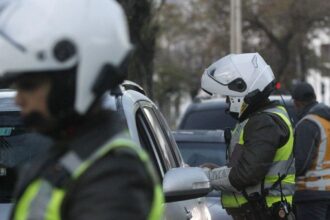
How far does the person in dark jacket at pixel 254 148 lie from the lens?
473 cm

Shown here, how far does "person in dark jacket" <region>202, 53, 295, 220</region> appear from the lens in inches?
186

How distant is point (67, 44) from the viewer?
187cm

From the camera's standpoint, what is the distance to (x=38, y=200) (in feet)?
6.04

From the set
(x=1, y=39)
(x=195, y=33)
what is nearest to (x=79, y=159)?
(x=1, y=39)

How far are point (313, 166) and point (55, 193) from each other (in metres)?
4.69

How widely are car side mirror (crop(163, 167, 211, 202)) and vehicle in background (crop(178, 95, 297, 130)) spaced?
5.96 m

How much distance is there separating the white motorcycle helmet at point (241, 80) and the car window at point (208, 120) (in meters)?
4.51

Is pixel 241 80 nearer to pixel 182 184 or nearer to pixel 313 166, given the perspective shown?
pixel 182 184

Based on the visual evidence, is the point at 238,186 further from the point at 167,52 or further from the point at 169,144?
the point at 167,52

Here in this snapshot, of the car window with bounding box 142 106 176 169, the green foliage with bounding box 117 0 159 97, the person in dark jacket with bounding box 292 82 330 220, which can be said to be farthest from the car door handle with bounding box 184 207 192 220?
the green foliage with bounding box 117 0 159 97

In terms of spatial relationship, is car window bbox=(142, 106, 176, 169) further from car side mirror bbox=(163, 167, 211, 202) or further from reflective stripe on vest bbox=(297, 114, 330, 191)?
reflective stripe on vest bbox=(297, 114, 330, 191)

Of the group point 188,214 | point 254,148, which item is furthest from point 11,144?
point 254,148

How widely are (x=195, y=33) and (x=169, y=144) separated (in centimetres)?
3562

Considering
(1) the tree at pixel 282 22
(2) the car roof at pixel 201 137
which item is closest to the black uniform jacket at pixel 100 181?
(2) the car roof at pixel 201 137
